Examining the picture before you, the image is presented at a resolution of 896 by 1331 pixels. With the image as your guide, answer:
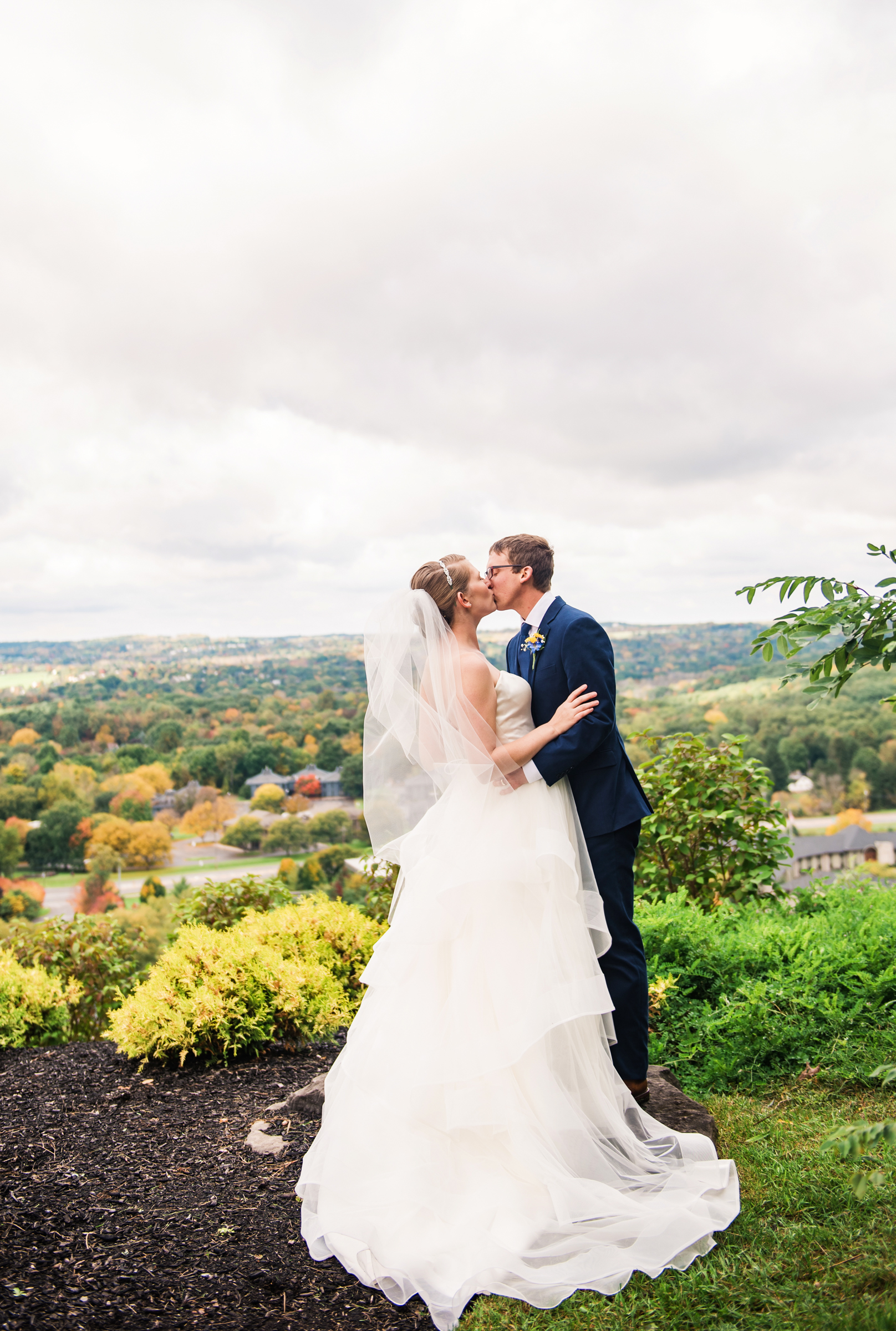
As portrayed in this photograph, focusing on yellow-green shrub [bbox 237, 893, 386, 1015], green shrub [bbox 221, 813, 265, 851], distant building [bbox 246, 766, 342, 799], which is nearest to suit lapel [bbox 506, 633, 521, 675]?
yellow-green shrub [bbox 237, 893, 386, 1015]

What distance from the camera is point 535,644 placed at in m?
3.43

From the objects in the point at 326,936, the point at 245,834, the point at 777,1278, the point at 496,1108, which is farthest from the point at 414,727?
the point at 245,834

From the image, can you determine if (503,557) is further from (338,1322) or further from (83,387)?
(83,387)

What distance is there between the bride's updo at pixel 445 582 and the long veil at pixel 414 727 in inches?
1.8

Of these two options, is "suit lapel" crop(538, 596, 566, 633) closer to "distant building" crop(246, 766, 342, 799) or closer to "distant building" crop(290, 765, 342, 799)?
"distant building" crop(290, 765, 342, 799)

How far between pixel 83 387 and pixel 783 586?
25553mm

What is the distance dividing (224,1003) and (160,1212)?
5.15ft

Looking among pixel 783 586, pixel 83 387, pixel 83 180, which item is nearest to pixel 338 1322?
pixel 783 586

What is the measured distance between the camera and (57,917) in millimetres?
6328

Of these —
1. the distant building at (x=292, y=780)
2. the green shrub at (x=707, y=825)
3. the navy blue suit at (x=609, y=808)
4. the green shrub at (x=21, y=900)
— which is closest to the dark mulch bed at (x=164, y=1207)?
the navy blue suit at (x=609, y=808)

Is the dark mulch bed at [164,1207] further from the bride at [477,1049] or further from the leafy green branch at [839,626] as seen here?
the leafy green branch at [839,626]

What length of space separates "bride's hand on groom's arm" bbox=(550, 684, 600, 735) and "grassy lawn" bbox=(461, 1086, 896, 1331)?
1.84m

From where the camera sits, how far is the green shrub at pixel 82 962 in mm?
6047

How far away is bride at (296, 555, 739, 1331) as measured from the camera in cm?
252
